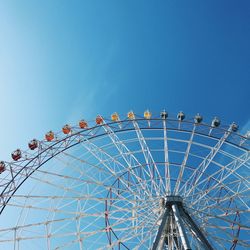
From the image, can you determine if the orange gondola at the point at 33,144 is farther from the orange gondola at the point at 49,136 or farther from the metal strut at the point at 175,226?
the metal strut at the point at 175,226

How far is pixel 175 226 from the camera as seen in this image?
2288cm

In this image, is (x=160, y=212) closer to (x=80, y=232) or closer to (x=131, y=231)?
(x=131, y=231)

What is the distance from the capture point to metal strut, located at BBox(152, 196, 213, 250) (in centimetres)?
2020

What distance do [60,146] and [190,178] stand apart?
30.9 feet

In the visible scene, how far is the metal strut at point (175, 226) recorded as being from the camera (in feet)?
→ 66.3

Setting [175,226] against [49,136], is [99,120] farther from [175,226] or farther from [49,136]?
[175,226]

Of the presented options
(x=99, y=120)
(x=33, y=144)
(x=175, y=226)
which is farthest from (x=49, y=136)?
(x=175, y=226)

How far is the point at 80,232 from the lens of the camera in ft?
81.6

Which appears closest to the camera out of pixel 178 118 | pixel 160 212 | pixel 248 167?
pixel 160 212

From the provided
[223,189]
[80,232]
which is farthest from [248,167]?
[80,232]

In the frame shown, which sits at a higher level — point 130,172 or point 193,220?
point 130,172

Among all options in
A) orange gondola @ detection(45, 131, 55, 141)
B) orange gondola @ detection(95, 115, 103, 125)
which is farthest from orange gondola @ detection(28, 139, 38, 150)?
orange gondola @ detection(95, 115, 103, 125)

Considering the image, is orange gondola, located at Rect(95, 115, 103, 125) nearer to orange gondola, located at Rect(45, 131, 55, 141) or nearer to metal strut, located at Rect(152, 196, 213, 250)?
orange gondola, located at Rect(45, 131, 55, 141)

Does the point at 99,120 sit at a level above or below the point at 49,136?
above
